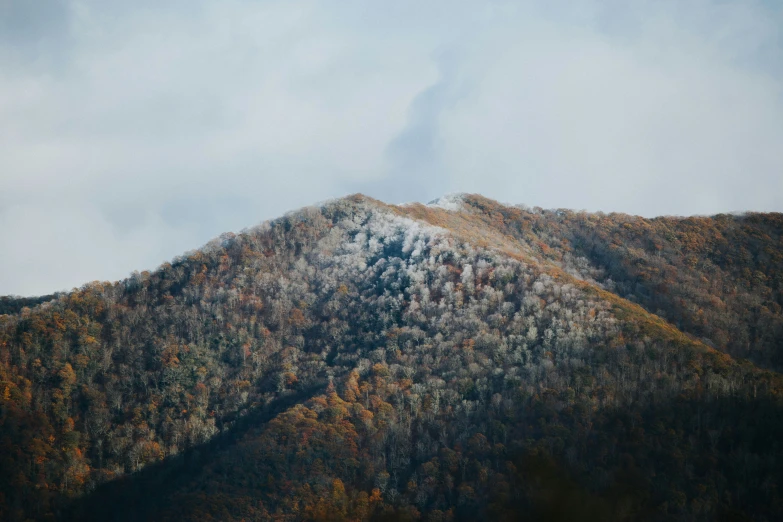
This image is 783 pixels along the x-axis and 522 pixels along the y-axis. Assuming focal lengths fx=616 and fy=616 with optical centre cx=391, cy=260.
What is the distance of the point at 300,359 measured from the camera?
148 m

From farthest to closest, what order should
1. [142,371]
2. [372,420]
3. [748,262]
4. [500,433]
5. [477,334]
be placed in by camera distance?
[748,262], [142,371], [477,334], [372,420], [500,433]

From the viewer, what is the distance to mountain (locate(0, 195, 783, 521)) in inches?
3971

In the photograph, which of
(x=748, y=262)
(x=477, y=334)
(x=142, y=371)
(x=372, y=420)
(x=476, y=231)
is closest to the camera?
Result: (x=372, y=420)

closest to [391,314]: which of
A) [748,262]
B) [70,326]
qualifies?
[70,326]

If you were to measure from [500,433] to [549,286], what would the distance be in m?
42.1

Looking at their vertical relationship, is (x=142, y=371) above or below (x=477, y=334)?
below

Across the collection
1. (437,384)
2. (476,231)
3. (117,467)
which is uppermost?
(476,231)

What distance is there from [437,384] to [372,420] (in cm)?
1492

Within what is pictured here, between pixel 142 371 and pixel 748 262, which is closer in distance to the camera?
pixel 142 371

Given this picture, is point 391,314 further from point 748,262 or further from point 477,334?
point 748,262

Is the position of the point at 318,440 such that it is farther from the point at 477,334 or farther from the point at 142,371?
the point at 142,371

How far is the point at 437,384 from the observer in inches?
4906

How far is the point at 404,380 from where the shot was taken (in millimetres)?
128500

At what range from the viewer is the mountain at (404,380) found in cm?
10088
